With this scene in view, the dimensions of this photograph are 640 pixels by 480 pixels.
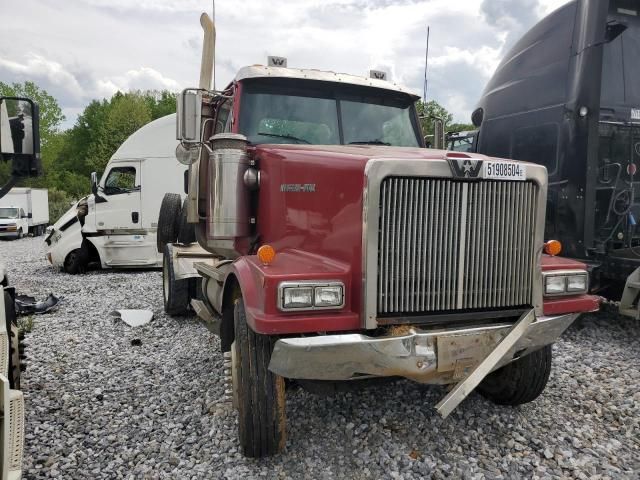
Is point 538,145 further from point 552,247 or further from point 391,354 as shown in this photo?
point 391,354

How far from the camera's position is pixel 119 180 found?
1116cm

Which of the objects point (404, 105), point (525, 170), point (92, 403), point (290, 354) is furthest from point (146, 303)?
point (525, 170)

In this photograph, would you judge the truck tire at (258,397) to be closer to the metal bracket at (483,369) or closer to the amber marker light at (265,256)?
the amber marker light at (265,256)

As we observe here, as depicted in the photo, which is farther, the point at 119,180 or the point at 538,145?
the point at 119,180

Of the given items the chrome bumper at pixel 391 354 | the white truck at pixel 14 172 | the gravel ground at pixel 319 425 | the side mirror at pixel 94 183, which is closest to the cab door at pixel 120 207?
the side mirror at pixel 94 183

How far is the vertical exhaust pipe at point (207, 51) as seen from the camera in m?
5.00

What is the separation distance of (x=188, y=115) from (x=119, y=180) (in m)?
7.62

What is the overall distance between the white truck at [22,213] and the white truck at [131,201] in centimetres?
1437

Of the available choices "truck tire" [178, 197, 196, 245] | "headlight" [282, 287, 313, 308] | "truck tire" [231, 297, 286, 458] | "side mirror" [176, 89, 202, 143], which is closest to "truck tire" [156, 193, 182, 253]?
"truck tire" [178, 197, 196, 245]

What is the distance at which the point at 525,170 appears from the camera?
10.4 ft

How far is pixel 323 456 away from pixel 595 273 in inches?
164

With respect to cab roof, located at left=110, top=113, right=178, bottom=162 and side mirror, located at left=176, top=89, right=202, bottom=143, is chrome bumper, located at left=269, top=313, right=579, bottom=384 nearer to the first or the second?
side mirror, located at left=176, top=89, right=202, bottom=143

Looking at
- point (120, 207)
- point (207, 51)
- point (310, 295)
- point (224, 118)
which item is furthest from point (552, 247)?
point (120, 207)

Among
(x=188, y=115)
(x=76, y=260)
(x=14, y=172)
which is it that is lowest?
(x=76, y=260)
